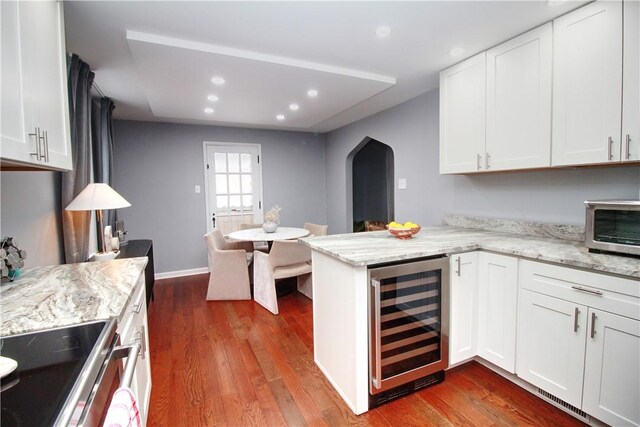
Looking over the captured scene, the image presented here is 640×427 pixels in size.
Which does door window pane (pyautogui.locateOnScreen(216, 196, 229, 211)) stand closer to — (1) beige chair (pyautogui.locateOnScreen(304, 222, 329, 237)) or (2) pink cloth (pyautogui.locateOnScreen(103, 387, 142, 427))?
(1) beige chair (pyautogui.locateOnScreen(304, 222, 329, 237))

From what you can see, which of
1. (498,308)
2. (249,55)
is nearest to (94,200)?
(249,55)

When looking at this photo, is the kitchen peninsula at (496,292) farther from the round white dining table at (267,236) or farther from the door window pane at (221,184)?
the door window pane at (221,184)

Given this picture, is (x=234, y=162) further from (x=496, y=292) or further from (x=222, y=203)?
(x=496, y=292)

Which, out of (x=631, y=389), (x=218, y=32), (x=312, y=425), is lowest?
(x=312, y=425)

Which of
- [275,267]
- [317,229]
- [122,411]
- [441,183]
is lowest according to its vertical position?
[275,267]

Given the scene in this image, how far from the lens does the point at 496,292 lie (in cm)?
196

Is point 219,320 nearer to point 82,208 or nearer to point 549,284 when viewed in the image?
point 82,208

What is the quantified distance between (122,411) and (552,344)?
2.04m

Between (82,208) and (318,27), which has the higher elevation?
(318,27)

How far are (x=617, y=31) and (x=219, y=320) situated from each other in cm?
365

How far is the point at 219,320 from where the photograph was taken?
9.89 feet

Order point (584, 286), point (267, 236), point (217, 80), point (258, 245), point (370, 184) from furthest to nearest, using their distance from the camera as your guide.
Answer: point (370, 184) → point (258, 245) → point (267, 236) → point (217, 80) → point (584, 286)

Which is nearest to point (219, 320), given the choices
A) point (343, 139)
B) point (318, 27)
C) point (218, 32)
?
point (218, 32)

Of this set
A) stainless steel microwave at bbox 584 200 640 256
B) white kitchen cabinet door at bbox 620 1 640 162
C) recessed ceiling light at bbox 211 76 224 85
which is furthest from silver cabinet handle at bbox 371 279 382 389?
recessed ceiling light at bbox 211 76 224 85
